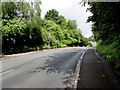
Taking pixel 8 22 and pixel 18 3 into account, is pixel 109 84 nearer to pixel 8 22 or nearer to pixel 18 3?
pixel 8 22

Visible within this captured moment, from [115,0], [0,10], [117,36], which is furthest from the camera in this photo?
[0,10]

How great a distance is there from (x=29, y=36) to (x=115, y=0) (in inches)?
785

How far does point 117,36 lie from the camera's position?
797cm

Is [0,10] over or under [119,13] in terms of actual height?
over

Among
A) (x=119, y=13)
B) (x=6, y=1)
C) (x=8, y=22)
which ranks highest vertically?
(x=6, y=1)

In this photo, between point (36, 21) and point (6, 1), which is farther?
point (36, 21)

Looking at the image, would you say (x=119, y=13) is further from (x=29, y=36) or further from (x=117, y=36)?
(x=29, y=36)

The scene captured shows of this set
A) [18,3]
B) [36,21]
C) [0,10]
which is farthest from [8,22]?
[36,21]

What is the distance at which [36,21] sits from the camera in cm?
2166

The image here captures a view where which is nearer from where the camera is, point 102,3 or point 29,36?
point 102,3

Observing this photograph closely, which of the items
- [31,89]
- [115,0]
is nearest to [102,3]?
[115,0]

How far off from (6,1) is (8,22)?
3.23 meters

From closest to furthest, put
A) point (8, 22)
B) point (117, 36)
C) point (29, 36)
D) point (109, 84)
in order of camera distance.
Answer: point (109, 84) → point (117, 36) → point (8, 22) → point (29, 36)

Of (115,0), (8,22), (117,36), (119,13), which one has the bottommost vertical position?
(117,36)
